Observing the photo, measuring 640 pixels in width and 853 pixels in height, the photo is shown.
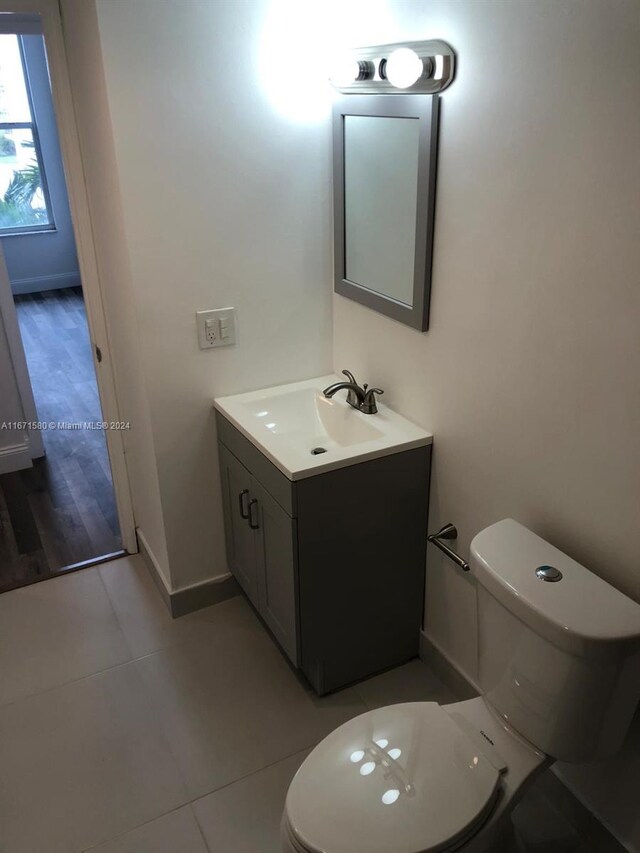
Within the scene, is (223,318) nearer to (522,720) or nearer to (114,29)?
(114,29)

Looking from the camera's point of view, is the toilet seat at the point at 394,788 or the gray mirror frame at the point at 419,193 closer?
the toilet seat at the point at 394,788

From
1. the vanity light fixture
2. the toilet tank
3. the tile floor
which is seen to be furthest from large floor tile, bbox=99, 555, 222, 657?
the vanity light fixture

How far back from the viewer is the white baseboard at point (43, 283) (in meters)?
6.37

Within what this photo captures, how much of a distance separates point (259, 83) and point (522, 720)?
1782 millimetres

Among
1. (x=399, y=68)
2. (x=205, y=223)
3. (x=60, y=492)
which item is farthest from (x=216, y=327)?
(x=60, y=492)

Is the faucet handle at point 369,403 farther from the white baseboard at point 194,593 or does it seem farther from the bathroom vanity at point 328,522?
the white baseboard at point 194,593

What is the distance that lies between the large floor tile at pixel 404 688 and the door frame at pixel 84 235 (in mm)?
1166

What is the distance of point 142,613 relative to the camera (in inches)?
99.5

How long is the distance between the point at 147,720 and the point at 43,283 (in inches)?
208

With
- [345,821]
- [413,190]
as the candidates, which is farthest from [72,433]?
[345,821]

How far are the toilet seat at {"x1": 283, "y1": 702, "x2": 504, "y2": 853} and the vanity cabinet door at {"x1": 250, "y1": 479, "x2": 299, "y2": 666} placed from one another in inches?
19.7

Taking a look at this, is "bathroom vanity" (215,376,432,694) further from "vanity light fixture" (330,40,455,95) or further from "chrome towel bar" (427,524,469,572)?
"vanity light fixture" (330,40,455,95)

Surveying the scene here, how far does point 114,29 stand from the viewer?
177 centimetres

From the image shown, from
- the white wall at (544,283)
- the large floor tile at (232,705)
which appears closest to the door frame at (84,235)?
the large floor tile at (232,705)
